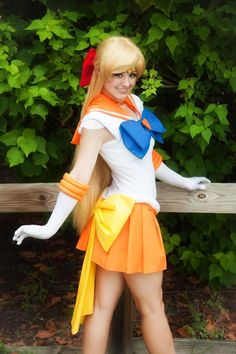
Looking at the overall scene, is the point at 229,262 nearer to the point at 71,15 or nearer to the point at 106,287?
the point at 106,287

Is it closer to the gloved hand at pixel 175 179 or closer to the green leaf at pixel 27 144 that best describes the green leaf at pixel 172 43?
the gloved hand at pixel 175 179

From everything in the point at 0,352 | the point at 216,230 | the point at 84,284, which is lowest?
the point at 0,352

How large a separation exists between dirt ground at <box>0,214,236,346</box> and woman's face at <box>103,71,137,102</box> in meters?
1.76

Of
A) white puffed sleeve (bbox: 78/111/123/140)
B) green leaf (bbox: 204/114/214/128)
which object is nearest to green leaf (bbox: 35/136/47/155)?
white puffed sleeve (bbox: 78/111/123/140)

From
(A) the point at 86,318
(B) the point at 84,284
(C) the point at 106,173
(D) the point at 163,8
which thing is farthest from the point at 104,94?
(A) the point at 86,318

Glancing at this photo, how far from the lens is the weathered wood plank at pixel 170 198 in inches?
127

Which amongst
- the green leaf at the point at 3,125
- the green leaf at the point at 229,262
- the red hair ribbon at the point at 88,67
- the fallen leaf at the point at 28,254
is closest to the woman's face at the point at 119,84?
the red hair ribbon at the point at 88,67

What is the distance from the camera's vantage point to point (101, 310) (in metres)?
3.01

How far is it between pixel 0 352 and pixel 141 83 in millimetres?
1680

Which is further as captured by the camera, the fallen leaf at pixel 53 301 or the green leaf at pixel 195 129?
the fallen leaf at pixel 53 301

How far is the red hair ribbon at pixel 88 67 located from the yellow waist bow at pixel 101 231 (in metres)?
0.52

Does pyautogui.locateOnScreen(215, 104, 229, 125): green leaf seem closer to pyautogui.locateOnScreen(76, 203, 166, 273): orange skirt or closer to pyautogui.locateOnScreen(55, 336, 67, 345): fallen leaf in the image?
pyautogui.locateOnScreen(76, 203, 166, 273): orange skirt

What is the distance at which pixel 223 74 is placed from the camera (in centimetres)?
333

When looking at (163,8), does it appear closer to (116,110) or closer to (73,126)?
(116,110)
